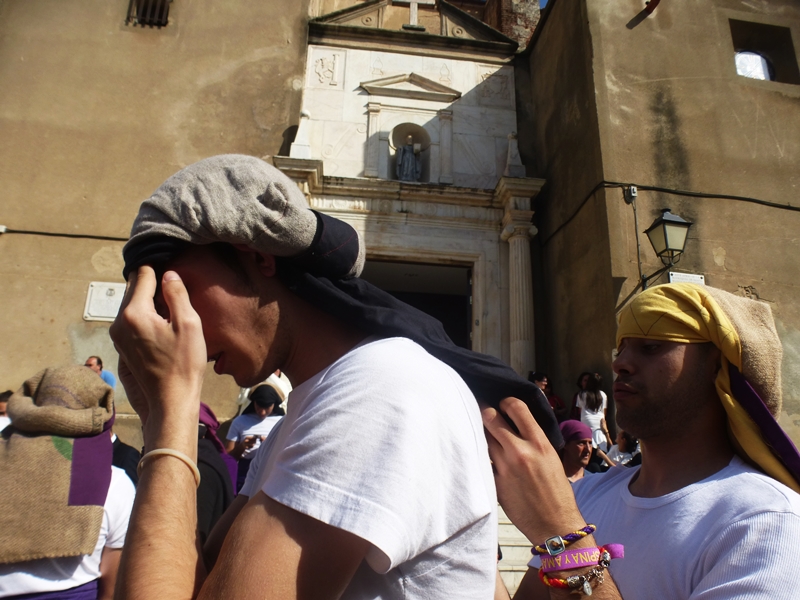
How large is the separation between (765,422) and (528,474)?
2.69ft

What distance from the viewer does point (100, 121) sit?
9523mm

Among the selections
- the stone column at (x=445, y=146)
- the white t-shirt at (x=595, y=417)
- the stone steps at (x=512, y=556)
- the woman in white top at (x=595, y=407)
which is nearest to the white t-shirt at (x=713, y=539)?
the stone steps at (x=512, y=556)

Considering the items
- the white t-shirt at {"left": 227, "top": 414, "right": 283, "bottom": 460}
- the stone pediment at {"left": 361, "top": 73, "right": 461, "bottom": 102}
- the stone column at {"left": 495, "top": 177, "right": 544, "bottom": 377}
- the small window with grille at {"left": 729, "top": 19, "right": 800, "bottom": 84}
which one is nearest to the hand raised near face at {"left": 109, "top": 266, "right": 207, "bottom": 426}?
the white t-shirt at {"left": 227, "top": 414, "right": 283, "bottom": 460}

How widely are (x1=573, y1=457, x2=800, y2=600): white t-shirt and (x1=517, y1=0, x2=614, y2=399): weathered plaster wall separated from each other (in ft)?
18.9

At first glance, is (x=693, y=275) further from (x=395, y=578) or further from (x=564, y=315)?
(x=395, y=578)

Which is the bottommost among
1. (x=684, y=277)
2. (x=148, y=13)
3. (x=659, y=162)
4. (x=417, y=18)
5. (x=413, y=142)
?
(x=684, y=277)

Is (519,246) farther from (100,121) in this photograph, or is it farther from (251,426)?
(100,121)

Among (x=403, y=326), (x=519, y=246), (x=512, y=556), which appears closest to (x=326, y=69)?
(x=519, y=246)

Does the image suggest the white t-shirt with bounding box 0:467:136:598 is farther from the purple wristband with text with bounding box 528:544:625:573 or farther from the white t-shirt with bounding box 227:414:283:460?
the white t-shirt with bounding box 227:414:283:460

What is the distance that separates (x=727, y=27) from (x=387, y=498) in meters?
11.0

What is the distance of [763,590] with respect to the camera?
1150 mm

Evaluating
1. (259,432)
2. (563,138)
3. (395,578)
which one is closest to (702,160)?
(563,138)

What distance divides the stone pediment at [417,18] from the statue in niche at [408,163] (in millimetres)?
2640

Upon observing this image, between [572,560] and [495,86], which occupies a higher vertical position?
[495,86]
